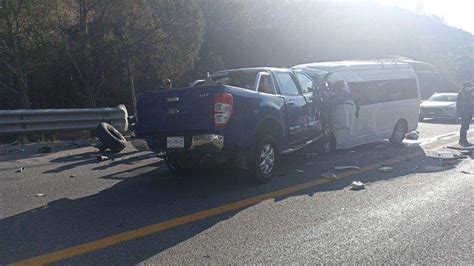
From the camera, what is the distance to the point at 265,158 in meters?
7.42

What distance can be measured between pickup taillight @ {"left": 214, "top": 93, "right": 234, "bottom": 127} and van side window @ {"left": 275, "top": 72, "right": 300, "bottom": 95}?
1820mm

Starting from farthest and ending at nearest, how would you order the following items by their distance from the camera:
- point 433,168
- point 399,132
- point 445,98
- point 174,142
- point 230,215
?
1. point 445,98
2. point 399,132
3. point 433,168
4. point 174,142
5. point 230,215

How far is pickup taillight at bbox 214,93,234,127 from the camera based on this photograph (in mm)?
6512

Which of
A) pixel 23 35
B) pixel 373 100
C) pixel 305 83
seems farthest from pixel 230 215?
pixel 23 35

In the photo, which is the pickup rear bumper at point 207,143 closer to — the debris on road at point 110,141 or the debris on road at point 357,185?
the debris on road at point 357,185

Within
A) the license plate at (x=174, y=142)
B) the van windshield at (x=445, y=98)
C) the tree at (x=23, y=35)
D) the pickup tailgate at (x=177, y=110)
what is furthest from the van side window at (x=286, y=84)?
the van windshield at (x=445, y=98)

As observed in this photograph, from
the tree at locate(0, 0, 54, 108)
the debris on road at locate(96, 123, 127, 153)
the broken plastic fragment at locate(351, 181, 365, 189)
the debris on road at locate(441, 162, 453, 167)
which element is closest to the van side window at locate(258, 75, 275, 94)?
the broken plastic fragment at locate(351, 181, 365, 189)

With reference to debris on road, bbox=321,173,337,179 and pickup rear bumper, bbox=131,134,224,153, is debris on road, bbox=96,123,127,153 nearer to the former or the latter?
pickup rear bumper, bbox=131,134,224,153

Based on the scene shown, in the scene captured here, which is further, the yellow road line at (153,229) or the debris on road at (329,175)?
the debris on road at (329,175)

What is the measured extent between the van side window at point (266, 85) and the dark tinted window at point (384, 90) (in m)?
3.62

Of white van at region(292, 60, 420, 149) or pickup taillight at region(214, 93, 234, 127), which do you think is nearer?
pickup taillight at region(214, 93, 234, 127)

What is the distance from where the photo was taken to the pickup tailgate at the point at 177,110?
6.56m

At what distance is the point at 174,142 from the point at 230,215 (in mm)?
1679

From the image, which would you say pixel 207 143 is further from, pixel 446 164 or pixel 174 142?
pixel 446 164
